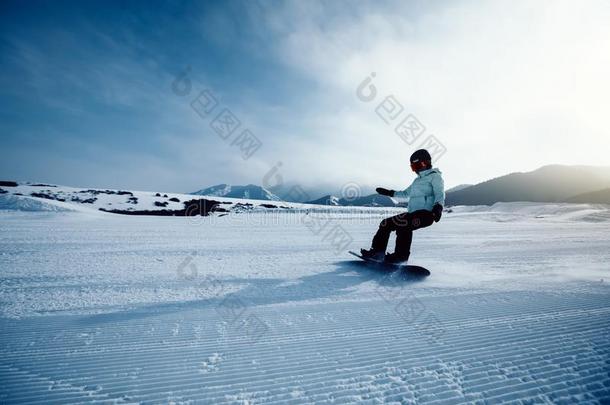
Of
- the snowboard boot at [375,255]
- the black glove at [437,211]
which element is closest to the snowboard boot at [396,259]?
the snowboard boot at [375,255]

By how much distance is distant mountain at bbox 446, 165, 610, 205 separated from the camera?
73438mm

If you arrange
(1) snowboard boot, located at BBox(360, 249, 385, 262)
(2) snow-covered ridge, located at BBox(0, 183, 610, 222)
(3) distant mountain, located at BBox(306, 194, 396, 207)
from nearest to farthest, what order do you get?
(1) snowboard boot, located at BBox(360, 249, 385, 262) → (2) snow-covered ridge, located at BBox(0, 183, 610, 222) → (3) distant mountain, located at BBox(306, 194, 396, 207)

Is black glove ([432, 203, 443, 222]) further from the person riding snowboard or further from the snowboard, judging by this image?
the snowboard

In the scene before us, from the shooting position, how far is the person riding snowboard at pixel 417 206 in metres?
4.45

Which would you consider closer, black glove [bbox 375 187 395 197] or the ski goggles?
the ski goggles

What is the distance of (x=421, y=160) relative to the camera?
470cm

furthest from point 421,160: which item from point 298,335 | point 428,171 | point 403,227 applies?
point 298,335

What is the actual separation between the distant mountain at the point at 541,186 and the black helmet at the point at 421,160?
8751 centimetres

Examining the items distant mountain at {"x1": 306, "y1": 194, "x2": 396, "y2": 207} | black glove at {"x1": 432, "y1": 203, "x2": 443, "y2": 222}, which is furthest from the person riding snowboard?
distant mountain at {"x1": 306, "y1": 194, "x2": 396, "y2": 207}

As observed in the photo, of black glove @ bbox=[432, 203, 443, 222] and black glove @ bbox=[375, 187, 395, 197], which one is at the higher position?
black glove @ bbox=[375, 187, 395, 197]

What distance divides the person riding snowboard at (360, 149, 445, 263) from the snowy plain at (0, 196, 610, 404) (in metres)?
0.59

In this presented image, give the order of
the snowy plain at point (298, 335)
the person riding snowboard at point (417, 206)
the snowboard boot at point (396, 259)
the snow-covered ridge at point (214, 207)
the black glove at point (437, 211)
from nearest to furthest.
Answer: the snowy plain at point (298, 335)
the black glove at point (437, 211)
the person riding snowboard at point (417, 206)
the snowboard boot at point (396, 259)
the snow-covered ridge at point (214, 207)

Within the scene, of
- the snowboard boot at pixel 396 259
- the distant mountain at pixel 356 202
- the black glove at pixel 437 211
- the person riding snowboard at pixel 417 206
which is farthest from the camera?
the distant mountain at pixel 356 202

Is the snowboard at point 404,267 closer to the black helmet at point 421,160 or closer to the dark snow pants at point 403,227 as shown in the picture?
the dark snow pants at point 403,227
